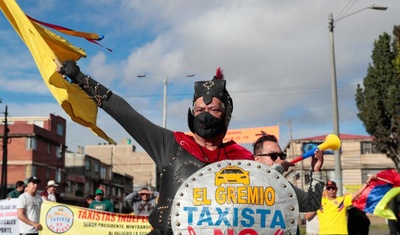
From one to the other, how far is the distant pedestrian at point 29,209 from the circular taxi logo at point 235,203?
710cm

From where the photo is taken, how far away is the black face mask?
2688mm

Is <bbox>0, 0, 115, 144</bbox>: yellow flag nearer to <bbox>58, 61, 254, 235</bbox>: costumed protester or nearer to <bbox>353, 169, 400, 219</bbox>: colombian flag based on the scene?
<bbox>58, 61, 254, 235</bbox>: costumed protester

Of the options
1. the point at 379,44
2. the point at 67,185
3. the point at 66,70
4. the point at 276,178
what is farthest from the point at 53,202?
the point at 67,185

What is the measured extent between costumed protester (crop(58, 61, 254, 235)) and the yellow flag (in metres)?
0.30

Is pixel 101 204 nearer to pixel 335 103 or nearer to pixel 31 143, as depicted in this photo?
pixel 335 103

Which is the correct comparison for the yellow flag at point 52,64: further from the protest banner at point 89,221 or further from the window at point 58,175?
the window at point 58,175

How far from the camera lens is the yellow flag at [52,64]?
3.18m

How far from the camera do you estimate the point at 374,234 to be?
2023 cm

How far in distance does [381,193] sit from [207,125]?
6604 mm

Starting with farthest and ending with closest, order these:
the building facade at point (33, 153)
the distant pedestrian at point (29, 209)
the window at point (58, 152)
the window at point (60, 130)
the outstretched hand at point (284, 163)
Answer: the window at point (60, 130)
the window at point (58, 152)
the building facade at point (33, 153)
the distant pedestrian at point (29, 209)
the outstretched hand at point (284, 163)

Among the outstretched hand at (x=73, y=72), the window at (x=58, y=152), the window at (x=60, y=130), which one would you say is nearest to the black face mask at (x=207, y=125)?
the outstretched hand at (x=73, y=72)

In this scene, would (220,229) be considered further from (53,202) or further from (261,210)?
(53,202)

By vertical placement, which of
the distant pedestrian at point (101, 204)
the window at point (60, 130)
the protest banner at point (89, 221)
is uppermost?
the window at point (60, 130)

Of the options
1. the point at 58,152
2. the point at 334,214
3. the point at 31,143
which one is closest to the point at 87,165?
the point at 58,152
